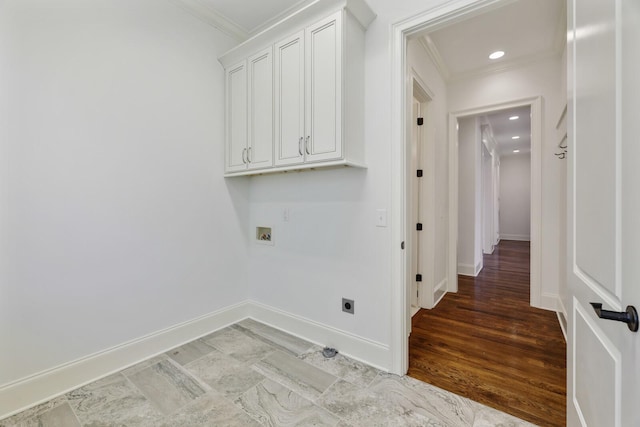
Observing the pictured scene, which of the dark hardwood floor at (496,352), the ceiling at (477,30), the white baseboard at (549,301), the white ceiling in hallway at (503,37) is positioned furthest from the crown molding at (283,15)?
the white baseboard at (549,301)

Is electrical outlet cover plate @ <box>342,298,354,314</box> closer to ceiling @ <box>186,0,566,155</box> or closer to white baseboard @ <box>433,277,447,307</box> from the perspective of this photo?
white baseboard @ <box>433,277,447,307</box>

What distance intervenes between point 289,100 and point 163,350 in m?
2.24

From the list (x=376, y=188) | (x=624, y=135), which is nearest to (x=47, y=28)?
(x=376, y=188)

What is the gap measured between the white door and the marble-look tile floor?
2.37 ft

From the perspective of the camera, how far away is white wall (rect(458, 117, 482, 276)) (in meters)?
4.29

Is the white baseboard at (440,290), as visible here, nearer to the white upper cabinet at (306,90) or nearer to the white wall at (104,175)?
the white upper cabinet at (306,90)

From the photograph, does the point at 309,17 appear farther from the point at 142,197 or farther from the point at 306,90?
the point at 142,197

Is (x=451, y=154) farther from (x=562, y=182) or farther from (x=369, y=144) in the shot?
(x=369, y=144)

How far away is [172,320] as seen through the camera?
227 centimetres

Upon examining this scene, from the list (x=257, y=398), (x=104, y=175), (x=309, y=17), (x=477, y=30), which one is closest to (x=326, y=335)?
(x=257, y=398)

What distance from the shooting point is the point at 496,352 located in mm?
2184

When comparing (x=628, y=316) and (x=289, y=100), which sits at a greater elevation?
(x=289, y=100)

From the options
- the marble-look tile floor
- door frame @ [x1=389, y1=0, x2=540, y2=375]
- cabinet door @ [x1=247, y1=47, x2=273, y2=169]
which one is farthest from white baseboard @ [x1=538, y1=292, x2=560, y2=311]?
cabinet door @ [x1=247, y1=47, x2=273, y2=169]

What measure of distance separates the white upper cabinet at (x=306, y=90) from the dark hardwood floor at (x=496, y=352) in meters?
1.63
